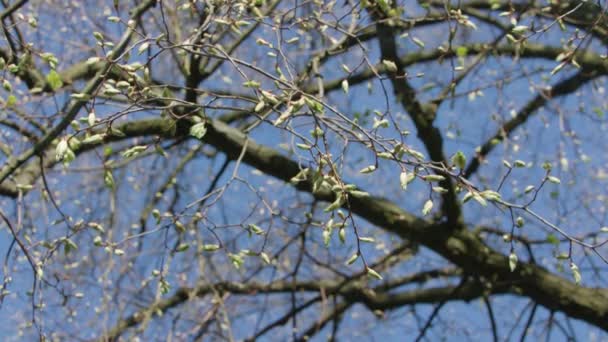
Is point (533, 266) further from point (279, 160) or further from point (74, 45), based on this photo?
point (74, 45)

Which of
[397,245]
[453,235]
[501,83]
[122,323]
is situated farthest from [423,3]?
[122,323]

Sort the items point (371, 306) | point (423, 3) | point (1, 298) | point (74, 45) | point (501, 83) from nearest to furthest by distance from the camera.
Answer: point (1, 298)
point (423, 3)
point (501, 83)
point (74, 45)
point (371, 306)

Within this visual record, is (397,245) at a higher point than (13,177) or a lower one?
higher

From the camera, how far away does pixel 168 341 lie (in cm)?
409

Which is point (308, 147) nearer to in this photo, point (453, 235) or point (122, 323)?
point (453, 235)

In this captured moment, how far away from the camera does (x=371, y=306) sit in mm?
5027

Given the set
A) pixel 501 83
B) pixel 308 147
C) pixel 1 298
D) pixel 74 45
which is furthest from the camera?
pixel 74 45

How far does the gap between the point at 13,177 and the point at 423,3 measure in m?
1.93

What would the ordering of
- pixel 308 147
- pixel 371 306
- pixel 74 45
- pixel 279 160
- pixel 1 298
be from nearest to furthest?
pixel 308 147
pixel 1 298
pixel 279 160
pixel 74 45
pixel 371 306

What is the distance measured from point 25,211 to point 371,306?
2.04 meters

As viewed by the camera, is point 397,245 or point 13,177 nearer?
point 13,177

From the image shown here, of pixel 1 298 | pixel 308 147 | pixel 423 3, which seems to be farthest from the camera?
pixel 423 3

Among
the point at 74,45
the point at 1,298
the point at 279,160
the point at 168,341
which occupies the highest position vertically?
the point at 74,45

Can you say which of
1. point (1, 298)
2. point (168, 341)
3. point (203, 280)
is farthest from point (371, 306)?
point (1, 298)
